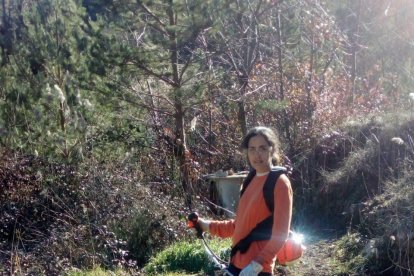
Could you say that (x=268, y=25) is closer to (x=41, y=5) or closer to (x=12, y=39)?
(x=41, y=5)

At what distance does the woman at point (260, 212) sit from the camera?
3793 millimetres

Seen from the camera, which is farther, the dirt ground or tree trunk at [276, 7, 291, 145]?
tree trunk at [276, 7, 291, 145]

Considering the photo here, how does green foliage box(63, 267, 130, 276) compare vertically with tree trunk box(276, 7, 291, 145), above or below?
below

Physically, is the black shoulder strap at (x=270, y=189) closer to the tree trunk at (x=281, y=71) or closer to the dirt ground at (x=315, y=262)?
the dirt ground at (x=315, y=262)

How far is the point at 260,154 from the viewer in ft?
13.4

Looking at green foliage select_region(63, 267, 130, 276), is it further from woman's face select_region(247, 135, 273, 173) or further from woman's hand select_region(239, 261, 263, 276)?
woman's hand select_region(239, 261, 263, 276)

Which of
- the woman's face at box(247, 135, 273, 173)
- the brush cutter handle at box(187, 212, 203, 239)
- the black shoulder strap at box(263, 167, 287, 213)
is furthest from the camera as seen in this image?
the brush cutter handle at box(187, 212, 203, 239)

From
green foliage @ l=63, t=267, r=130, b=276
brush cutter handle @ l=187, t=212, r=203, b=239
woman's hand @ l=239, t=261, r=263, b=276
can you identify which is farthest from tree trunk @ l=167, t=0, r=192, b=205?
woman's hand @ l=239, t=261, r=263, b=276

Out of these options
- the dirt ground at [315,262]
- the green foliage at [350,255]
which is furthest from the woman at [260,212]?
the dirt ground at [315,262]

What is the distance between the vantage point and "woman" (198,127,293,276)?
3793 mm

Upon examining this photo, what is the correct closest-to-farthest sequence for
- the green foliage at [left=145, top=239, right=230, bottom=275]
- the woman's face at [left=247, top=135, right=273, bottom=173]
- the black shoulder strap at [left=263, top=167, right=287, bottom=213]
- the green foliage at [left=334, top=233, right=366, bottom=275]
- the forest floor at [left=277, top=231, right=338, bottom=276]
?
the black shoulder strap at [left=263, top=167, right=287, bottom=213]
the woman's face at [left=247, top=135, right=273, bottom=173]
the green foliage at [left=334, top=233, right=366, bottom=275]
the forest floor at [left=277, top=231, right=338, bottom=276]
the green foliage at [left=145, top=239, right=230, bottom=275]

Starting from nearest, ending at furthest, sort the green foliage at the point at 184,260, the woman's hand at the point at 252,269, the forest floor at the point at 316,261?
1. the woman's hand at the point at 252,269
2. the forest floor at the point at 316,261
3. the green foliage at the point at 184,260

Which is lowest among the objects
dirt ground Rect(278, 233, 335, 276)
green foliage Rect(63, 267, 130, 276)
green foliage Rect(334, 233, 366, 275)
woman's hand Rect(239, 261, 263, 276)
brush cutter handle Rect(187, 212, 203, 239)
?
Answer: green foliage Rect(63, 267, 130, 276)

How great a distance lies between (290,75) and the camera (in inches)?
514
